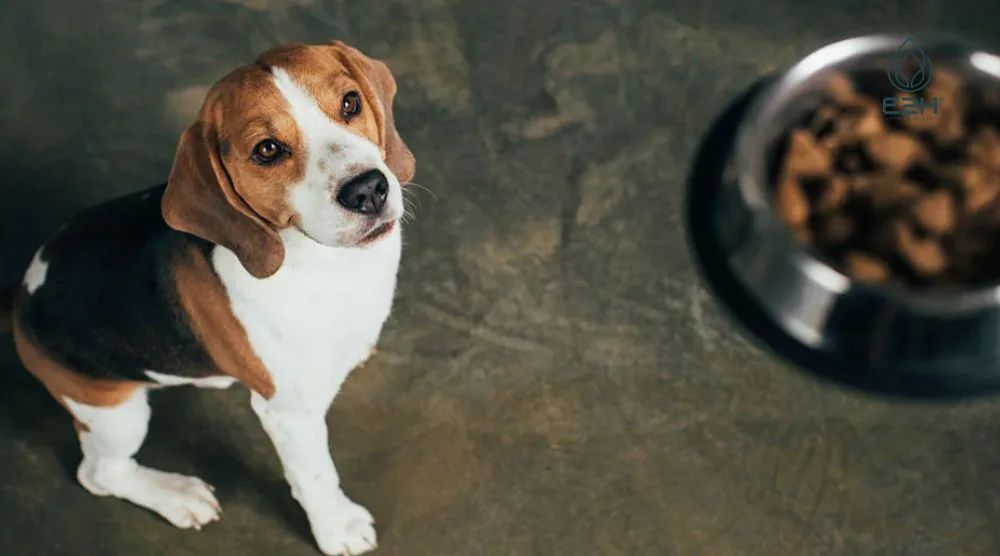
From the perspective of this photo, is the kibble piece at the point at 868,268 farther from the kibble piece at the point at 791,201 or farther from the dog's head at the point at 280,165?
the dog's head at the point at 280,165

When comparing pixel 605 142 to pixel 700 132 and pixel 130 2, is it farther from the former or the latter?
pixel 130 2

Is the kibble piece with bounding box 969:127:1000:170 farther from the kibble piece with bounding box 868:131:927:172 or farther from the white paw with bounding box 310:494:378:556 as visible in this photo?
the white paw with bounding box 310:494:378:556

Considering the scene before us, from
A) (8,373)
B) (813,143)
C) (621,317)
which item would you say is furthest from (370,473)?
(813,143)

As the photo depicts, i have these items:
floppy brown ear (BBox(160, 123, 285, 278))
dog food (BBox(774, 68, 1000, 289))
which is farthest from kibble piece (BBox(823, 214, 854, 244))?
floppy brown ear (BBox(160, 123, 285, 278))

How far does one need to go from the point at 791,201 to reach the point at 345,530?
2.15m

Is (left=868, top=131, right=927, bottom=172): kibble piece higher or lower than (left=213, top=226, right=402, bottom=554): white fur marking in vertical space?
higher

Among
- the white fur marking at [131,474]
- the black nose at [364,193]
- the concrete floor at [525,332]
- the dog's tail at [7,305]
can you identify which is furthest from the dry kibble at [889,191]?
the dog's tail at [7,305]

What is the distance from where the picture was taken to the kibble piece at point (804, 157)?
2234 millimetres

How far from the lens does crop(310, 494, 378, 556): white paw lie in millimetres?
3775

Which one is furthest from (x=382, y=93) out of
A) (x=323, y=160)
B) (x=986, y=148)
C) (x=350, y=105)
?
(x=986, y=148)

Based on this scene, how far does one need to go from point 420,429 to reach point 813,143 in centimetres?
217

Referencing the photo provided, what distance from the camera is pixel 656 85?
4613 millimetres

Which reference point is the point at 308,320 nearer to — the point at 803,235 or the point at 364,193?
the point at 364,193

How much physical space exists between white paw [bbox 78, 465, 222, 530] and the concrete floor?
0.07 meters
